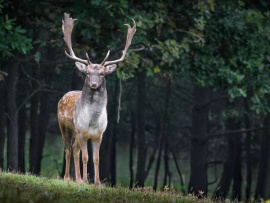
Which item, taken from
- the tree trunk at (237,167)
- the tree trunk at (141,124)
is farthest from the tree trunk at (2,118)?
the tree trunk at (237,167)

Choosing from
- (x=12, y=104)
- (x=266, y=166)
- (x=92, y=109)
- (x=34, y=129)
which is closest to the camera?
(x=92, y=109)

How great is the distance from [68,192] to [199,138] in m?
14.7

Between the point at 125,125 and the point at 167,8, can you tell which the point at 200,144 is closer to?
the point at 167,8

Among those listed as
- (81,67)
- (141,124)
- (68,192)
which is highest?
(81,67)

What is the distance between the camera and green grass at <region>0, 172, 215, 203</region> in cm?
1195

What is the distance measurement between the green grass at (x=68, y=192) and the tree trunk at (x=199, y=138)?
12.4m

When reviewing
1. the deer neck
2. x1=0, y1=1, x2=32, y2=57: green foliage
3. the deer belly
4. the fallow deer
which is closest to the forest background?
x1=0, y1=1, x2=32, y2=57: green foliage

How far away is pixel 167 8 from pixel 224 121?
10326mm

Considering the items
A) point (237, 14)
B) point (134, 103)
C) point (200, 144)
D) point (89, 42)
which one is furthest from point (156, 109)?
point (89, 42)

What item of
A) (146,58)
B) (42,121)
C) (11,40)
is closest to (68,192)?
(11,40)

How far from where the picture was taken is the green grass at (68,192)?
11952 mm

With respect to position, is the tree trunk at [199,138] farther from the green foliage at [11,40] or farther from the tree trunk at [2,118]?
the green foliage at [11,40]

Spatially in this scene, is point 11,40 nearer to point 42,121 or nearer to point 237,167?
point 42,121

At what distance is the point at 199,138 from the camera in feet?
90.9
